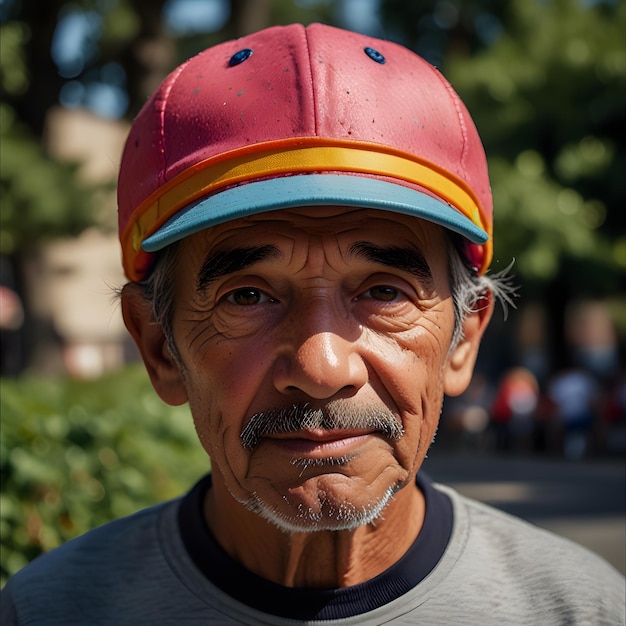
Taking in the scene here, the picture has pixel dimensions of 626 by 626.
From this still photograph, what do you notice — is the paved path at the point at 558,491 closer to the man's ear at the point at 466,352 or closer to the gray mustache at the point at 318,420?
the man's ear at the point at 466,352

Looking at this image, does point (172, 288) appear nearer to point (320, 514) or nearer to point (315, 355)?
point (315, 355)

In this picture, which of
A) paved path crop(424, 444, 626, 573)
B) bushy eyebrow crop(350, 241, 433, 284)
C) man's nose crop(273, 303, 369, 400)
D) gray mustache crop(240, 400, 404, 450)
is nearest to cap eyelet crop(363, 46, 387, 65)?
bushy eyebrow crop(350, 241, 433, 284)

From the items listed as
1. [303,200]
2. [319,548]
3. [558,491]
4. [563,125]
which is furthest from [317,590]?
[563,125]

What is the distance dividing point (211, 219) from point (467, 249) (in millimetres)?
544

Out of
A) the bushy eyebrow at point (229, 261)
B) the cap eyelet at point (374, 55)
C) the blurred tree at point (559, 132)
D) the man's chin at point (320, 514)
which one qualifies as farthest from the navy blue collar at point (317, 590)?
the blurred tree at point (559, 132)

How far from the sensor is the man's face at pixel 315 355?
1584mm

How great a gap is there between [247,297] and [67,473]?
1760 mm

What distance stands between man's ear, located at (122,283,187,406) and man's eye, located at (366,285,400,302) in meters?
0.42

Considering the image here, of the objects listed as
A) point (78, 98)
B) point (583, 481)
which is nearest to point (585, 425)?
point (583, 481)

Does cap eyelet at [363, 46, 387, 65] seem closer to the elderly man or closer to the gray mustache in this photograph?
the elderly man

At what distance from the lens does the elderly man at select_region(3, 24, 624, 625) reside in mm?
1596

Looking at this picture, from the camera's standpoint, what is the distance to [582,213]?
17.3 m

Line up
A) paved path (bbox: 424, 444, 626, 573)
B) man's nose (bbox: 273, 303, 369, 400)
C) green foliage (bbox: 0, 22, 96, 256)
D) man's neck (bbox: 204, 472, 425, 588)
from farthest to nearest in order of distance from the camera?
green foliage (bbox: 0, 22, 96, 256) → paved path (bbox: 424, 444, 626, 573) → man's neck (bbox: 204, 472, 425, 588) → man's nose (bbox: 273, 303, 369, 400)

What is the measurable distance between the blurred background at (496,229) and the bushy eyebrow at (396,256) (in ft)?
5.99
